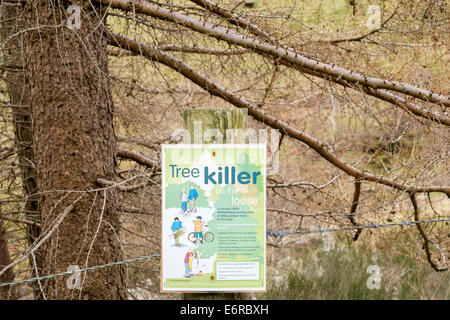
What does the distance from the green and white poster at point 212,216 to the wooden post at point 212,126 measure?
0.22 ft

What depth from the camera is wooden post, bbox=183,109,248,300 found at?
1974 millimetres

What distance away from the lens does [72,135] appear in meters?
2.63

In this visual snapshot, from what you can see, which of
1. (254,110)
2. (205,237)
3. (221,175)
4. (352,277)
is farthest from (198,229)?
(352,277)

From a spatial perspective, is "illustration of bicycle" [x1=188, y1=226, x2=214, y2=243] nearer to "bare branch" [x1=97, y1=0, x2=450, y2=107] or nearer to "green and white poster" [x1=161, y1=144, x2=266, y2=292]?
"green and white poster" [x1=161, y1=144, x2=266, y2=292]

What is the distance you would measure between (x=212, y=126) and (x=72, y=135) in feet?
3.26

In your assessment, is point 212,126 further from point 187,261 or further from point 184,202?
point 187,261

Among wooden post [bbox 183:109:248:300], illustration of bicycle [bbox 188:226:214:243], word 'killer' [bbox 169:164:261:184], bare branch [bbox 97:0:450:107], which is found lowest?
illustration of bicycle [bbox 188:226:214:243]

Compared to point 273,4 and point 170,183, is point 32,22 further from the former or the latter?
point 273,4

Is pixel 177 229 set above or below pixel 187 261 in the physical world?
above

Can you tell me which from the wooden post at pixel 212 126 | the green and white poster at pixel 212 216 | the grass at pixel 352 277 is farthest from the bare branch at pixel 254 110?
the grass at pixel 352 277

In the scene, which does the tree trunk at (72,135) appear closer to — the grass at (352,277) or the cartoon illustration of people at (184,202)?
the cartoon illustration of people at (184,202)

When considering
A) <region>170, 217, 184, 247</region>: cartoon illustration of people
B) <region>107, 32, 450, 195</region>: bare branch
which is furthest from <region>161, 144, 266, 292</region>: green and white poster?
<region>107, 32, 450, 195</region>: bare branch

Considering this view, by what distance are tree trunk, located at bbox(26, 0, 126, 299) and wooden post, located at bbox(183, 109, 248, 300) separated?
0.84 metres
